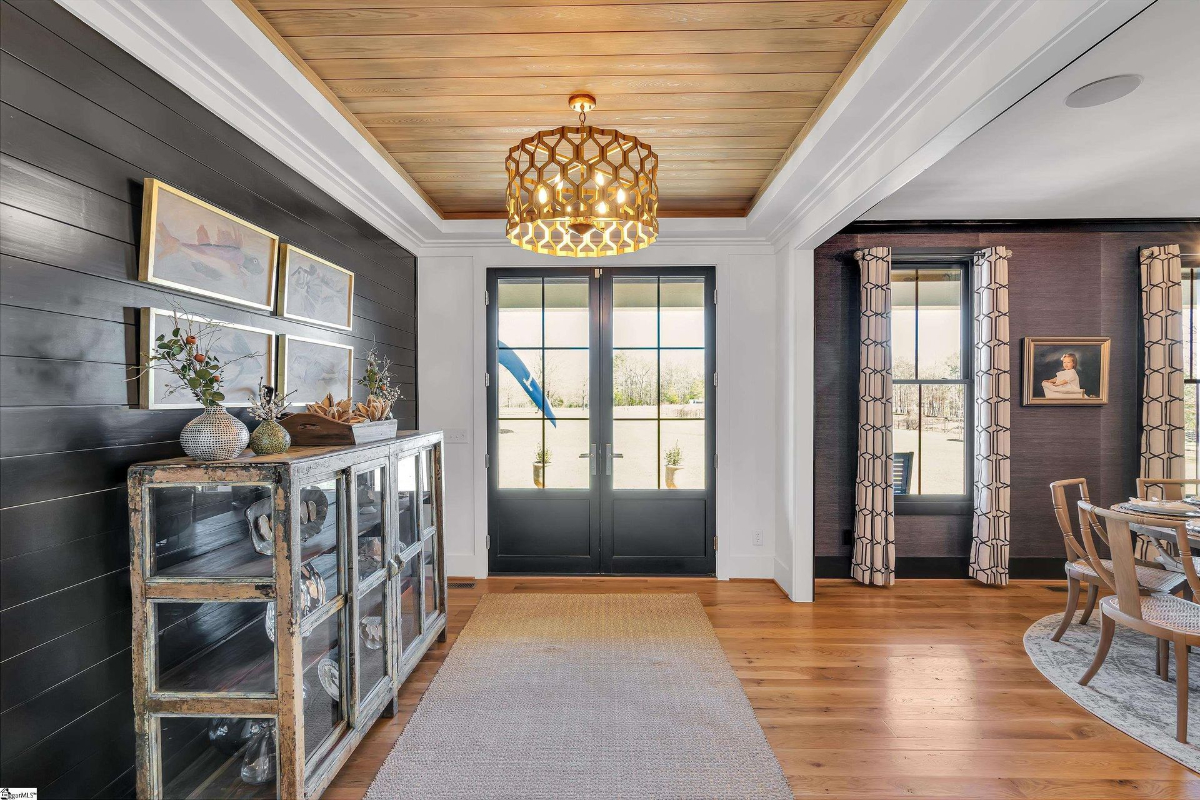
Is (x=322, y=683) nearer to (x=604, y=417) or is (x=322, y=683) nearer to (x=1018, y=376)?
(x=604, y=417)

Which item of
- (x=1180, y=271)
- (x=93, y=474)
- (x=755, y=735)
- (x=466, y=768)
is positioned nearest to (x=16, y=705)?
(x=93, y=474)

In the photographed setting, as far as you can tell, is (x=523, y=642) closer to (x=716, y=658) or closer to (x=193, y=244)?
(x=716, y=658)

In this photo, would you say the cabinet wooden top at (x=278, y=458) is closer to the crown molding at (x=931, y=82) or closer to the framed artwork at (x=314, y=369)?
the framed artwork at (x=314, y=369)

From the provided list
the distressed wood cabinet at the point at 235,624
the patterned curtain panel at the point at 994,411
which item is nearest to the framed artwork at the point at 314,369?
the distressed wood cabinet at the point at 235,624

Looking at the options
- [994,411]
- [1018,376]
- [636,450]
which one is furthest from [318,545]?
[1018,376]

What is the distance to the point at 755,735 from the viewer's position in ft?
7.59

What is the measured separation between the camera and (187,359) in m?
1.83

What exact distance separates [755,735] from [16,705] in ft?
7.68

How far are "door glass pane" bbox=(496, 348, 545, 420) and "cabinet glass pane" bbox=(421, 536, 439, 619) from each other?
1378 millimetres

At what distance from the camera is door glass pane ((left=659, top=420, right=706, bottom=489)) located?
4.29 m

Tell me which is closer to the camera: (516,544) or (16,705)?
(16,705)

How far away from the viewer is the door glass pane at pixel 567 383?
168 inches

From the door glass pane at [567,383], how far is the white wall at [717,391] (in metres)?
0.50

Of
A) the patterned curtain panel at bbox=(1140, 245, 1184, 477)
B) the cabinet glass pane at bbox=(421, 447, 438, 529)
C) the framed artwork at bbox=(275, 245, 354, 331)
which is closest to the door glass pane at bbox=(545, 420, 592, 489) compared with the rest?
the cabinet glass pane at bbox=(421, 447, 438, 529)
